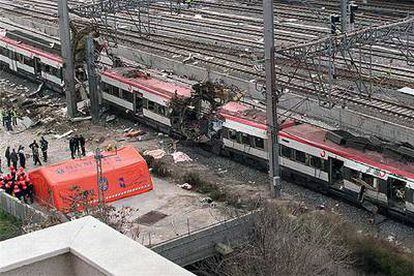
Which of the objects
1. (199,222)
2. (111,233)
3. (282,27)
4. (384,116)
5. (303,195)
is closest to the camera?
(111,233)

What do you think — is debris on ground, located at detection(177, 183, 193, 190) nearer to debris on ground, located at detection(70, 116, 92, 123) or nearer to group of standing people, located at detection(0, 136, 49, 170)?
group of standing people, located at detection(0, 136, 49, 170)

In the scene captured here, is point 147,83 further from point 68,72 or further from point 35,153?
point 35,153

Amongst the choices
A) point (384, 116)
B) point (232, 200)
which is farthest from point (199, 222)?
point (384, 116)

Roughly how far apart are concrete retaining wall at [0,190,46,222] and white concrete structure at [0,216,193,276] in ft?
42.9

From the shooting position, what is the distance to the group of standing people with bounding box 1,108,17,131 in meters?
35.5

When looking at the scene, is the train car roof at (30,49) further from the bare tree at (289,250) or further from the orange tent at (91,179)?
the bare tree at (289,250)

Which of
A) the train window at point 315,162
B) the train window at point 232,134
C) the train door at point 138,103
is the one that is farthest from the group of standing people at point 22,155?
the train window at point 315,162

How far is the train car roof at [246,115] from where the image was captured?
95.0 ft

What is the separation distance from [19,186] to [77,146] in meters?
5.17

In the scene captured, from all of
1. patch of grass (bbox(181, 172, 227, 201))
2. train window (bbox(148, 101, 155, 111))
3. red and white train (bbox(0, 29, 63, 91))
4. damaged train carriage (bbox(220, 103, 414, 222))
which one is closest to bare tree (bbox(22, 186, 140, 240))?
patch of grass (bbox(181, 172, 227, 201))

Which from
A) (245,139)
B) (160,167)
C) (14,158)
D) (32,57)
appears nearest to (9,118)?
(14,158)

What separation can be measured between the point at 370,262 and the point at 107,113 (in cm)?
1838

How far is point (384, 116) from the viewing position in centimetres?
3184

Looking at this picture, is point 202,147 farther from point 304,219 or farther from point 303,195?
point 304,219
